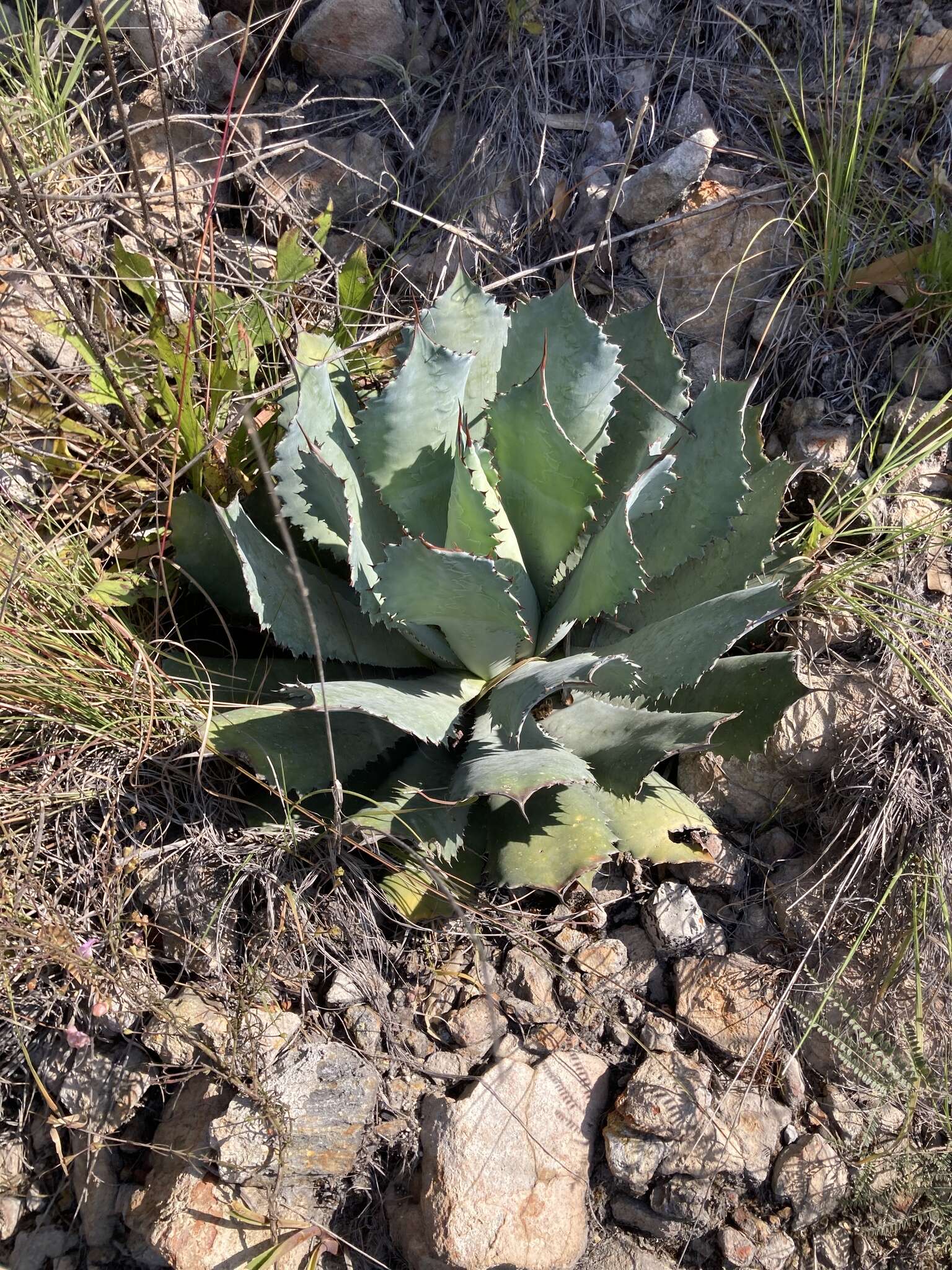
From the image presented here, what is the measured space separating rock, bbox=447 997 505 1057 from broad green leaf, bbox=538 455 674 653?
781 millimetres

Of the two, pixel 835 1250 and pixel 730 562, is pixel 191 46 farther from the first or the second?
pixel 835 1250

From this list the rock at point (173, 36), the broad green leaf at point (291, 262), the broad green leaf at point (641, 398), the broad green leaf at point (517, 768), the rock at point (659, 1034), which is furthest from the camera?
the rock at point (173, 36)

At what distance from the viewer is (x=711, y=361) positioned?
7.93 ft

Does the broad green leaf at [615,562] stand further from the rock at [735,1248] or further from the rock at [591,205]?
the rock at [735,1248]

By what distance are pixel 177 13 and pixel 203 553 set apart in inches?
65.7

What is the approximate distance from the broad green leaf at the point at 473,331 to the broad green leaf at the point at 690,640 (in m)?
0.63

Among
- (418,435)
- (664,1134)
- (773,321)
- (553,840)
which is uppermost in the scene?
(418,435)

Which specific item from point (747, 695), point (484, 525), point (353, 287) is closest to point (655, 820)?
point (747, 695)

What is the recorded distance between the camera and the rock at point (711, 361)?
7.89ft

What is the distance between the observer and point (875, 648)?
204cm

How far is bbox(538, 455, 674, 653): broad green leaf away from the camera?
5.27 ft

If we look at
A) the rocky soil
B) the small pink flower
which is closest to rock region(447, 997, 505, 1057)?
the rocky soil

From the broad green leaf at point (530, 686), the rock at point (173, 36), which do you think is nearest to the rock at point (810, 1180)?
the broad green leaf at point (530, 686)

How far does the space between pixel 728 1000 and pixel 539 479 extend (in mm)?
1096
